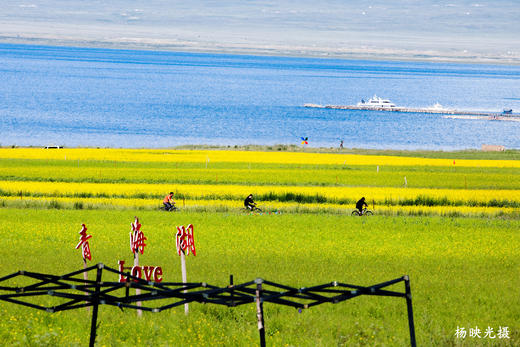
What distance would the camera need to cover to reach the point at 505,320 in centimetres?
1794

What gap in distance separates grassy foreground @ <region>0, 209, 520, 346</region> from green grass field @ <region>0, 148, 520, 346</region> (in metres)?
0.06

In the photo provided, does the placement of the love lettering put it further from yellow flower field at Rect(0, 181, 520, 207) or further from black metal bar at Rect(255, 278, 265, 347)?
yellow flower field at Rect(0, 181, 520, 207)

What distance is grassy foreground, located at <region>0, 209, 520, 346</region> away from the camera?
16.1 meters

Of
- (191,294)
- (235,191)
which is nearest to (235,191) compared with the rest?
(235,191)

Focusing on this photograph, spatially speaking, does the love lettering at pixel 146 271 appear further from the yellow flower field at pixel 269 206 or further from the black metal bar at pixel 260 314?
the yellow flower field at pixel 269 206

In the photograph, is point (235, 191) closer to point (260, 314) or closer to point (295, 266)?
point (295, 266)

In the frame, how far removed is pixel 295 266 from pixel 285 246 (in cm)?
367

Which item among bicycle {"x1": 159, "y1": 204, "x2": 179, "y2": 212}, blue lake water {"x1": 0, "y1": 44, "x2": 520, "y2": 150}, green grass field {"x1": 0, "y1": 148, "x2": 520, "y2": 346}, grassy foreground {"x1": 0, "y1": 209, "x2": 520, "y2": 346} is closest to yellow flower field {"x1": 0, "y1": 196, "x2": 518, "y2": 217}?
green grass field {"x1": 0, "y1": 148, "x2": 520, "y2": 346}

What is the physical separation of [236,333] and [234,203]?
24.6m

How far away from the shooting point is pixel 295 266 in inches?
931

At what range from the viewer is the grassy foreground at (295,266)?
1608cm

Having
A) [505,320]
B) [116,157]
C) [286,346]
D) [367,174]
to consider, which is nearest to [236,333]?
[286,346]

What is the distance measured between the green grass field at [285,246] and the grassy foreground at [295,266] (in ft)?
0.18

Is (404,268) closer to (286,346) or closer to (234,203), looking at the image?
(286,346)
